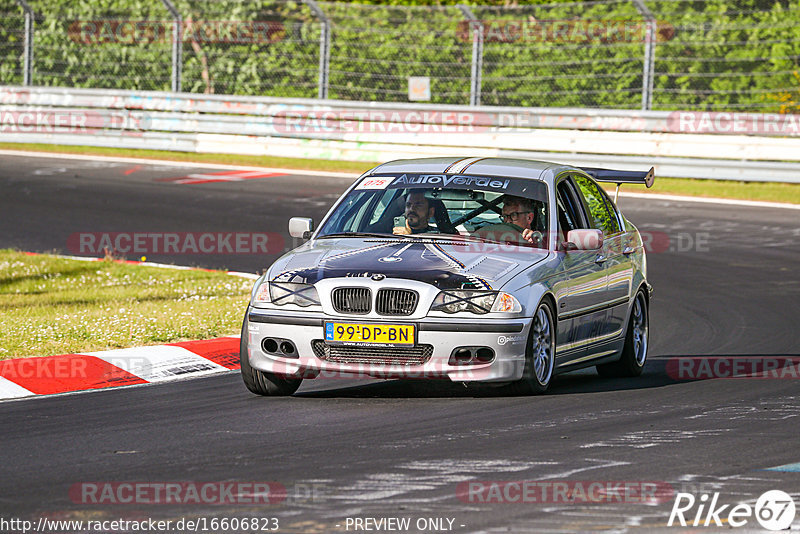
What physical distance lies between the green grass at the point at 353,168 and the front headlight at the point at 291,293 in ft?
47.5

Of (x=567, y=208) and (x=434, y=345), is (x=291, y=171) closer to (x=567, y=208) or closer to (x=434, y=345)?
(x=567, y=208)

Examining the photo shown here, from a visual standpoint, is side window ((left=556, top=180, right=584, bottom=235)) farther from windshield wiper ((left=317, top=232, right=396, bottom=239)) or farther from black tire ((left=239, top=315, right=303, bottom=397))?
black tire ((left=239, top=315, right=303, bottom=397))

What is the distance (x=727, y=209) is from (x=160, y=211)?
8132mm

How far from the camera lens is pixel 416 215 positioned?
9523 mm

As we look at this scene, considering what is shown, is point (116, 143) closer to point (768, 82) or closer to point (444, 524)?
point (768, 82)

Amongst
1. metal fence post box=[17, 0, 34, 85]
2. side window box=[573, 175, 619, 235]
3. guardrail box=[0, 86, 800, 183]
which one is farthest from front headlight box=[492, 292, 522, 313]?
metal fence post box=[17, 0, 34, 85]

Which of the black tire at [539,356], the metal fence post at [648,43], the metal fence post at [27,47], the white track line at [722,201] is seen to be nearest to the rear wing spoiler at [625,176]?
the black tire at [539,356]

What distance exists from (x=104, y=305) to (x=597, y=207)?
4742 millimetres

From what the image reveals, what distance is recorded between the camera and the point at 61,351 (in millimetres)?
10195

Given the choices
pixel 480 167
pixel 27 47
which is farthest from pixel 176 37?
pixel 480 167

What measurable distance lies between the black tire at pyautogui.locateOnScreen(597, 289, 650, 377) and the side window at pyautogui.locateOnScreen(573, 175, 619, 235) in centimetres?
55

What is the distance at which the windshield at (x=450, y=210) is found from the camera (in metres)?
9.48

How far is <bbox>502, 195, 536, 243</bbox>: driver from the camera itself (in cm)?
952

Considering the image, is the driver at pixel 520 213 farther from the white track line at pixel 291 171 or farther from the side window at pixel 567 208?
the white track line at pixel 291 171
